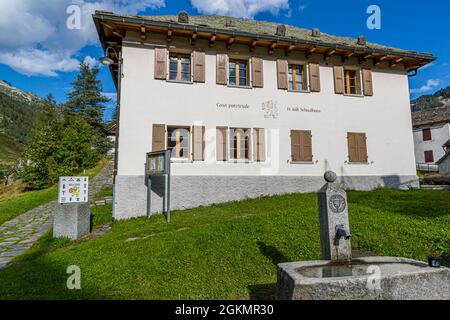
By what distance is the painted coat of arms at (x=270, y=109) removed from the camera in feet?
40.2

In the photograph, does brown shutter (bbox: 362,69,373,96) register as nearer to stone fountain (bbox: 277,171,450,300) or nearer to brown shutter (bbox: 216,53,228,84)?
brown shutter (bbox: 216,53,228,84)

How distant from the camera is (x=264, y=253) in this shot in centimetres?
Answer: 548

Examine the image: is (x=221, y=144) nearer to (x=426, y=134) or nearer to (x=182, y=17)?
(x=182, y=17)

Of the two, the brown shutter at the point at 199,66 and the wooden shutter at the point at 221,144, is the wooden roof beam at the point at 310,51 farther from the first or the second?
the wooden shutter at the point at 221,144

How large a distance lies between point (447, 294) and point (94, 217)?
9.87 m

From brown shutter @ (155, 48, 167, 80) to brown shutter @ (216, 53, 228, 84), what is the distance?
7.14ft

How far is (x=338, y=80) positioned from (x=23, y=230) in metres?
14.2

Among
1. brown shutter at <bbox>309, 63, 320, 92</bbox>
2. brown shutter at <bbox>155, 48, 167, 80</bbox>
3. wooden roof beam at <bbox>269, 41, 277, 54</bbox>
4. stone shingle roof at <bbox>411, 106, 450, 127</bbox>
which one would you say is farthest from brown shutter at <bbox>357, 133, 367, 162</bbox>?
stone shingle roof at <bbox>411, 106, 450, 127</bbox>

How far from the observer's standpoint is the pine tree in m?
33.1

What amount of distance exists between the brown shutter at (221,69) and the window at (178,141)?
2544 mm

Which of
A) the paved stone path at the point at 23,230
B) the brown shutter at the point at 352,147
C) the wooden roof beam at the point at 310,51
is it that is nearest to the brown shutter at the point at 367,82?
the brown shutter at the point at 352,147

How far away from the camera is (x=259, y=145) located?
39.1 feet
